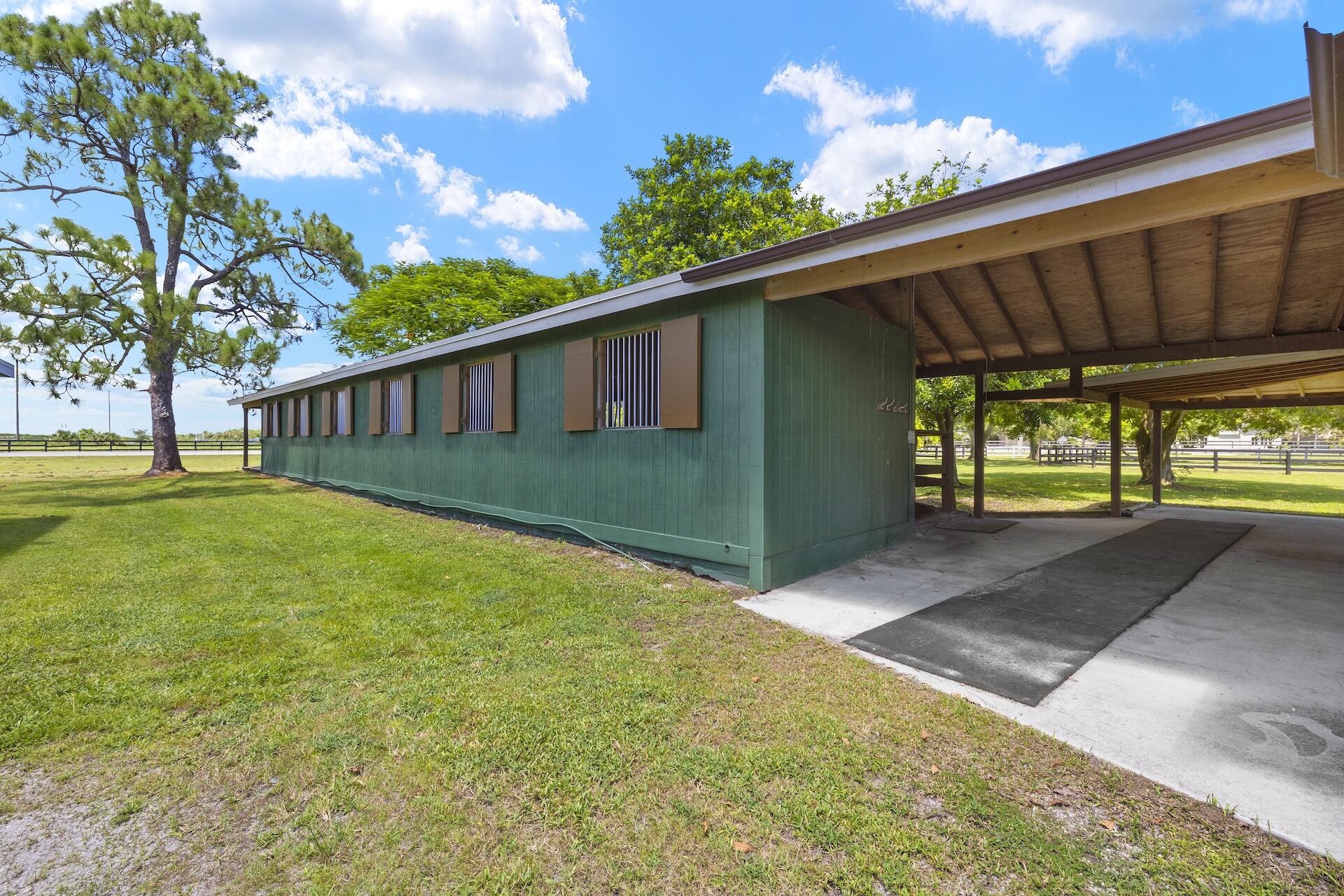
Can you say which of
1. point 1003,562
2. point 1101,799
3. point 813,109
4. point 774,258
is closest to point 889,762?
point 1101,799

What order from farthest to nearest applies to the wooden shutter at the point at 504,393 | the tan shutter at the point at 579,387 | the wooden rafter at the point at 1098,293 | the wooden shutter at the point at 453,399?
1. the wooden shutter at the point at 453,399
2. the wooden shutter at the point at 504,393
3. the tan shutter at the point at 579,387
4. the wooden rafter at the point at 1098,293

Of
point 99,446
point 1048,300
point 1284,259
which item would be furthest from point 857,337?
point 99,446

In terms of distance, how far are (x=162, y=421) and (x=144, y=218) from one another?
588cm

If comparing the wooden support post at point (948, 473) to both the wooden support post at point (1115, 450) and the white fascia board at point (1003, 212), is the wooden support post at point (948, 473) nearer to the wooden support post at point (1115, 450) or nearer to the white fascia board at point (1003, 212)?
the wooden support post at point (1115, 450)

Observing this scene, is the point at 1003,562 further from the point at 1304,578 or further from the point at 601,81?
the point at 601,81

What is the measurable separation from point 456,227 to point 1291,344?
23.9 metres

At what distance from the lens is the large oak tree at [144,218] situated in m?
12.0

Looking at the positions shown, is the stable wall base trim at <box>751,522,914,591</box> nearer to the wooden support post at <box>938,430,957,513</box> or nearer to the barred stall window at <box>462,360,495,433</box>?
the wooden support post at <box>938,430,957,513</box>

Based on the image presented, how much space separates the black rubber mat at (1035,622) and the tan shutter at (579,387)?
3.53 meters

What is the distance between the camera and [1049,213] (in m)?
2.87

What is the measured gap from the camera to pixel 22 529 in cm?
689

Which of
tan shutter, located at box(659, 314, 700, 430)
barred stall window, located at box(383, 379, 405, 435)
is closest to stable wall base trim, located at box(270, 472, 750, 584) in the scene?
tan shutter, located at box(659, 314, 700, 430)

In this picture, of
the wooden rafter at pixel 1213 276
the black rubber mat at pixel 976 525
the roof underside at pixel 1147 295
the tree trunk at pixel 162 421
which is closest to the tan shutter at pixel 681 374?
the roof underside at pixel 1147 295

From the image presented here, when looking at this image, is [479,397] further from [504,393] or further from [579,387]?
[579,387]
